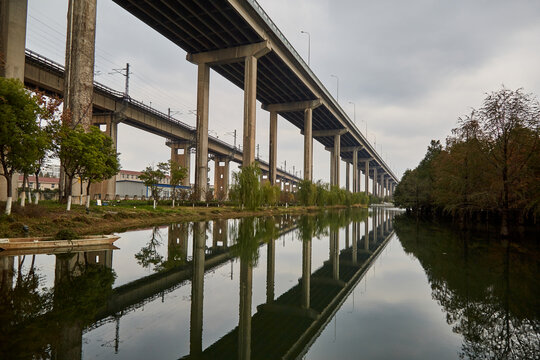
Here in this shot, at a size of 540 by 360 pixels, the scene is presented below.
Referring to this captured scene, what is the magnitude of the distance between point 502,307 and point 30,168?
1962 cm

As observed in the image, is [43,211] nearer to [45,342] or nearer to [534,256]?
[45,342]

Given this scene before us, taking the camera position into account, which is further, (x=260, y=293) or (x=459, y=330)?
(x=260, y=293)

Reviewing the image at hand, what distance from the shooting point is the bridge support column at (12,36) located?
20938 mm

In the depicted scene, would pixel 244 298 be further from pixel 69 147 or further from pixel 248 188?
pixel 248 188

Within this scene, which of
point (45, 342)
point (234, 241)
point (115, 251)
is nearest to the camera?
point (45, 342)


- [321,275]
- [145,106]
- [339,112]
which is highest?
[339,112]

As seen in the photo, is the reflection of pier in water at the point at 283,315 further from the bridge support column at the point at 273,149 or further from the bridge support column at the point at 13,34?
the bridge support column at the point at 273,149

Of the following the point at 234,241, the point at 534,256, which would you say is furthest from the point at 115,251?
the point at 534,256

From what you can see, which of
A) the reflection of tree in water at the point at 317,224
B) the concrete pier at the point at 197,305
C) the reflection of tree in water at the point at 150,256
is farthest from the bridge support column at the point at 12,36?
the reflection of tree in water at the point at 317,224

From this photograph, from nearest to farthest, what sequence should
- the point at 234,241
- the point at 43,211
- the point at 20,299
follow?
1. the point at 20,299
2. the point at 234,241
3. the point at 43,211

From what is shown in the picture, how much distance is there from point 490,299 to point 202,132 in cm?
4099

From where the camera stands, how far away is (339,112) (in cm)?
7781

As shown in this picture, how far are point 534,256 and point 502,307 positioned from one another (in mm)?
8571

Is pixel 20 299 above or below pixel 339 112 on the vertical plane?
below
